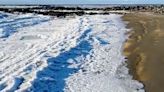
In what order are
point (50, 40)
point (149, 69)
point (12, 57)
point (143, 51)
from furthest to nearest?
point (50, 40) → point (143, 51) → point (12, 57) → point (149, 69)

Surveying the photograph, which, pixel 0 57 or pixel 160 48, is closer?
pixel 0 57

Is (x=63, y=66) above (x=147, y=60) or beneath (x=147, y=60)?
above

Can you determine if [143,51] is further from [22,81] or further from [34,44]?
[22,81]

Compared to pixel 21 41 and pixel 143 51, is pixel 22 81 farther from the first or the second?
pixel 21 41

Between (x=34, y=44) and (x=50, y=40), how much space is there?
179 centimetres

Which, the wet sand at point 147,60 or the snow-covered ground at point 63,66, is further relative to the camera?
the wet sand at point 147,60

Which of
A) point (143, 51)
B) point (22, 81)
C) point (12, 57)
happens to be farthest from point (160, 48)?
point (22, 81)

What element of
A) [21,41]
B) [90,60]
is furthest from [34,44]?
[90,60]

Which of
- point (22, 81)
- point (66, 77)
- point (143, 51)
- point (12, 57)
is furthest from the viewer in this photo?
point (143, 51)

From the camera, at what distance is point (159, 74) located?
11.5 metres

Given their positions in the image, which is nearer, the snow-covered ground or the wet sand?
the snow-covered ground

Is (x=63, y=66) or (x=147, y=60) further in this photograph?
(x=147, y=60)

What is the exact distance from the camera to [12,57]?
44.9ft

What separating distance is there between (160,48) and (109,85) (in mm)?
6412
